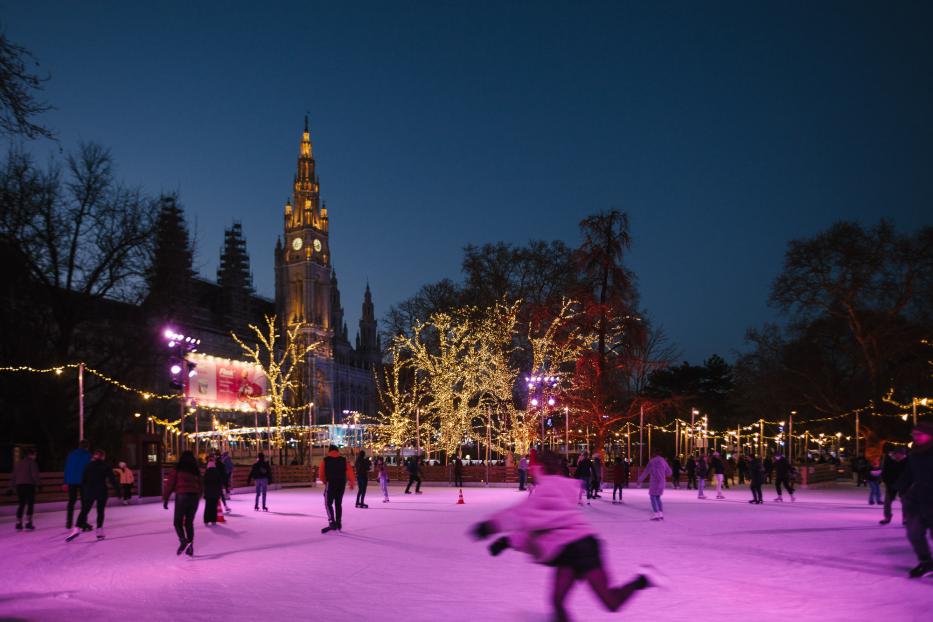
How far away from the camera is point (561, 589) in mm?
6148

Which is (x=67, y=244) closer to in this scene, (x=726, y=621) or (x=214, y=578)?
(x=214, y=578)

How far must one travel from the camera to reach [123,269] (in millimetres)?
34219

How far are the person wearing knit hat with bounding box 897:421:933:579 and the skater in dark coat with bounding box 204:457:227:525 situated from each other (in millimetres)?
11736

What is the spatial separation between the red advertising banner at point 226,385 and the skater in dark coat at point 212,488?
34435mm

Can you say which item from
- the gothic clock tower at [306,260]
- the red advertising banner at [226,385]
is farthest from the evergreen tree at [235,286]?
the red advertising banner at [226,385]

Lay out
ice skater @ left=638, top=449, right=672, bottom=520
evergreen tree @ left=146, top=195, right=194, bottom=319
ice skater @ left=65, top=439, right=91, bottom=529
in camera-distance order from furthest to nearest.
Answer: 1. evergreen tree @ left=146, top=195, right=194, bottom=319
2. ice skater @ left=638, top=449, right=672, bottom=520
3. ice skater @ left=65, top=439, right=91, bottom=529

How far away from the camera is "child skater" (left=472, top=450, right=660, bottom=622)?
19.7 feet

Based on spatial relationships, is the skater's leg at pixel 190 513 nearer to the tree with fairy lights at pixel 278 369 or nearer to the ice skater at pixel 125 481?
the ice skater at pixel 125 481

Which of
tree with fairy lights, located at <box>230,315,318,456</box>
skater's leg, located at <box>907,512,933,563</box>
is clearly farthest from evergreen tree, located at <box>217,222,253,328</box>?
skater's leg, located at <box>907,512,933,563</box>

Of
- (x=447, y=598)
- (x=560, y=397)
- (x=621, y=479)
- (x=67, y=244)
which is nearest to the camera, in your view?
(x=447, y=598)

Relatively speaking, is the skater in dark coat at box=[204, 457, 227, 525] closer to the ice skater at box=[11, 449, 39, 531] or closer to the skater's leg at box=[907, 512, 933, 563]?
the ice skater at box=[11, 449, 39, 531]

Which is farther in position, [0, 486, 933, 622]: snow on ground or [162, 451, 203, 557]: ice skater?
Result: [162, 451, 203, 557]: ice skater

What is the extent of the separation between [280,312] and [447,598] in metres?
133

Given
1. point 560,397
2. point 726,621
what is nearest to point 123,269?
point 560,397
